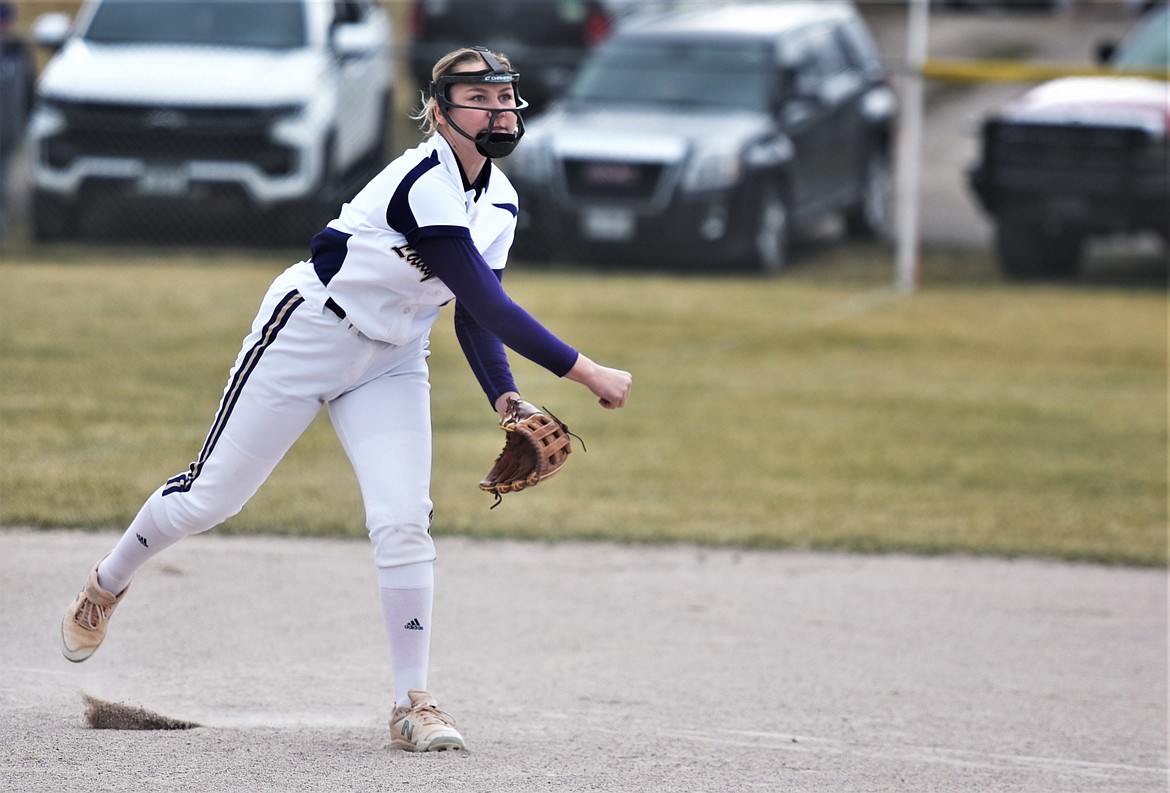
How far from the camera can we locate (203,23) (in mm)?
14820

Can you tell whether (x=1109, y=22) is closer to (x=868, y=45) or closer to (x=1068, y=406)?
(x=868, y=45)

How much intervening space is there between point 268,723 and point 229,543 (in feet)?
8.28

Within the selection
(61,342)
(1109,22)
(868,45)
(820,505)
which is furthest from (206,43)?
(1109,22)

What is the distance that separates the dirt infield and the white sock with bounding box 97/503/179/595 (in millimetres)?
358

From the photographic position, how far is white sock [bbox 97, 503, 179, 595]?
4.78 meters

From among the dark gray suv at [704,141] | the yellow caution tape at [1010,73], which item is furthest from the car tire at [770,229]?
the yellow caution tape at [1010,73]

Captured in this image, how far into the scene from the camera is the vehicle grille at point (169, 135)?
1403cm

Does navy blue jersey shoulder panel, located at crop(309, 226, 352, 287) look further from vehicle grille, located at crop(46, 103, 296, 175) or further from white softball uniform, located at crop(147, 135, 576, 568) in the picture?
vehicle grille, located at crop(46, 103, 296, 175)

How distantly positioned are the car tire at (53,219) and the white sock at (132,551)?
1020 cm

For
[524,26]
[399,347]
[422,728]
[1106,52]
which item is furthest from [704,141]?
[422,728]

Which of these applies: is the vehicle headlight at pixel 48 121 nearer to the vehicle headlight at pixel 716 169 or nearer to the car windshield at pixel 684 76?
the car windshield at pixel 684 76

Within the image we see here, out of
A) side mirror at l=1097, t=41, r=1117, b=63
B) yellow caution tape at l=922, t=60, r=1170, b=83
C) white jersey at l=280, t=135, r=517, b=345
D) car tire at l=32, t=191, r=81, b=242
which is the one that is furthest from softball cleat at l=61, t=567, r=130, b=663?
side mirror at l=1097, t=41, r=1117, b=63

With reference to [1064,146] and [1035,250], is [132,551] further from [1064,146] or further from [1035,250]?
[1035,250]

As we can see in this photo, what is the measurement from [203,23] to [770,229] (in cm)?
534
